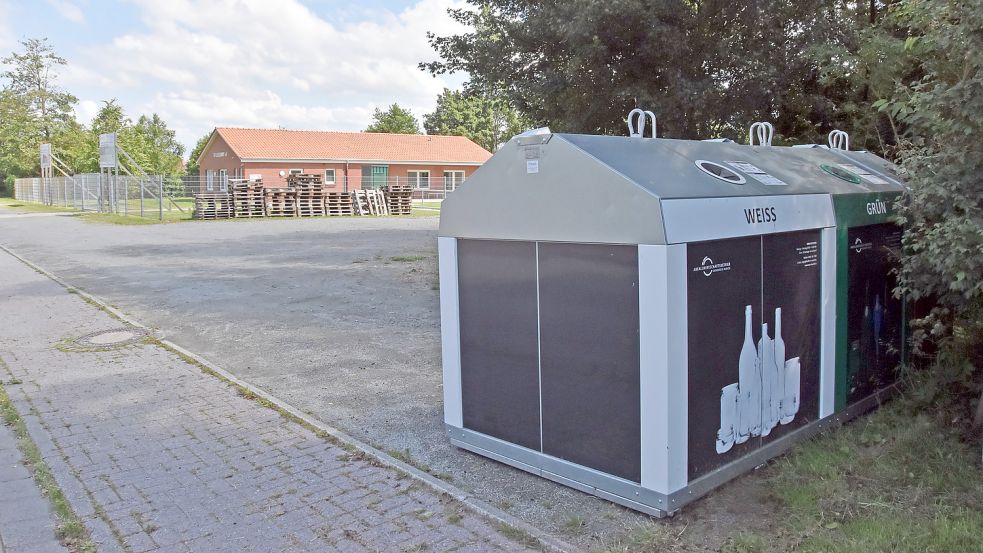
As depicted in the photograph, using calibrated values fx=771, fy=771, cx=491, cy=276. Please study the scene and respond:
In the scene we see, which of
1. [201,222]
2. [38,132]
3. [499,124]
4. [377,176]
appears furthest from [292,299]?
[499,124]

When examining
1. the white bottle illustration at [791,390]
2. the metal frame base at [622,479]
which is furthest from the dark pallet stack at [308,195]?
the white bottle illustration at [791,390]

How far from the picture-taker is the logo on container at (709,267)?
3721 millimetres

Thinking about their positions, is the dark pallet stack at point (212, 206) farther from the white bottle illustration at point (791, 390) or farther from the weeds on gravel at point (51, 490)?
→ the white bottle illustration at point (791, 390)

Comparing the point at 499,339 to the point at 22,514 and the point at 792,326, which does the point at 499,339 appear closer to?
the point at 792,326

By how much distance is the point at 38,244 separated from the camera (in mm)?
20406

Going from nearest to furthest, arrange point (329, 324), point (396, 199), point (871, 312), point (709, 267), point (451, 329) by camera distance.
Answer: point (709, 267), point (451, 329), point (871, 312), point (329, 324), point (396, 199)

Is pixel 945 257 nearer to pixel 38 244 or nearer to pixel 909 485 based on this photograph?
pixel 909 485

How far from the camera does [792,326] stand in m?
4.39

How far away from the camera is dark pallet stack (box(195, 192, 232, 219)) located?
32094mm

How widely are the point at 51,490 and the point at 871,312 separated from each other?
200 inches

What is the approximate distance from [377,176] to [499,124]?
27.5 meters

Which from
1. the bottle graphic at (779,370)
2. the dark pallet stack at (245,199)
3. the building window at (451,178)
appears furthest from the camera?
the building window at (451,178)

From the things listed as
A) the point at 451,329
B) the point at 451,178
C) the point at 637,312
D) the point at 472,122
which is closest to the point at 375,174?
the point at 451,178

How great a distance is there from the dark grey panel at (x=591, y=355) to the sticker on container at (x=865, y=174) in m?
2.70
